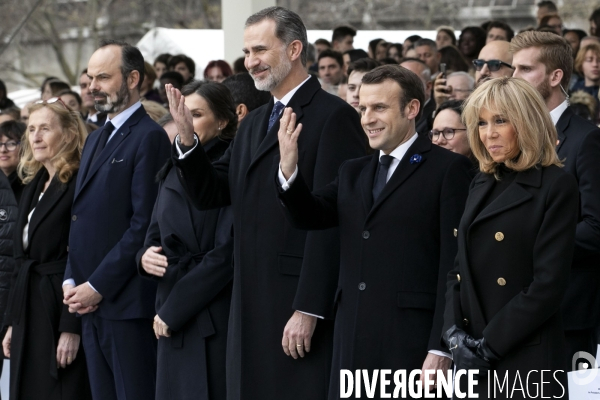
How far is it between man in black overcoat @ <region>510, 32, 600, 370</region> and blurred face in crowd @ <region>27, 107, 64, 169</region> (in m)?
2.75

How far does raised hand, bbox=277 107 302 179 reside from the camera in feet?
14.4

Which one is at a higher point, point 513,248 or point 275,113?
point 275,113

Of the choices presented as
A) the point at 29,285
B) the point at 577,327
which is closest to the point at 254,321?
the point at 577,327

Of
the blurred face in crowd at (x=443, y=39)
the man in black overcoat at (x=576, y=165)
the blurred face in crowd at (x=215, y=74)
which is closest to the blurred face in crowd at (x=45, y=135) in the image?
the man in black overcoat at (x=576, y=165)

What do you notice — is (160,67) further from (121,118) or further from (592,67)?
(121,118)

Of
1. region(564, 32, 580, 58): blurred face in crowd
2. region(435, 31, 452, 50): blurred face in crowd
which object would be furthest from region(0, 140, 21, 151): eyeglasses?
region(435, 31, 452, 50): blurred face in crowd

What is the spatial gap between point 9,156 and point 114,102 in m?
1.55

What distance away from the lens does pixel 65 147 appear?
632 cm

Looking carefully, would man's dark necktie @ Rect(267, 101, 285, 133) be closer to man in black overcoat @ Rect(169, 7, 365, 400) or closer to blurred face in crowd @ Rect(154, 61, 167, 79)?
man in black overcoat @ Rect(169, 7, 365, 400)

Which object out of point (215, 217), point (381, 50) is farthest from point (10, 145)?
point (381, 50)

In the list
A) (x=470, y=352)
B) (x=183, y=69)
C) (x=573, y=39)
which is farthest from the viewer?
(x=183, y=69)

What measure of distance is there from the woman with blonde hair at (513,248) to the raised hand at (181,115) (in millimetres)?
1342

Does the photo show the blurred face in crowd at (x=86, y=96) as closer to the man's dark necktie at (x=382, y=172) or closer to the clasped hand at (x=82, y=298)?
the clasped hand at (x=82, y=298)

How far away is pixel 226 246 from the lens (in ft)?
17.6
